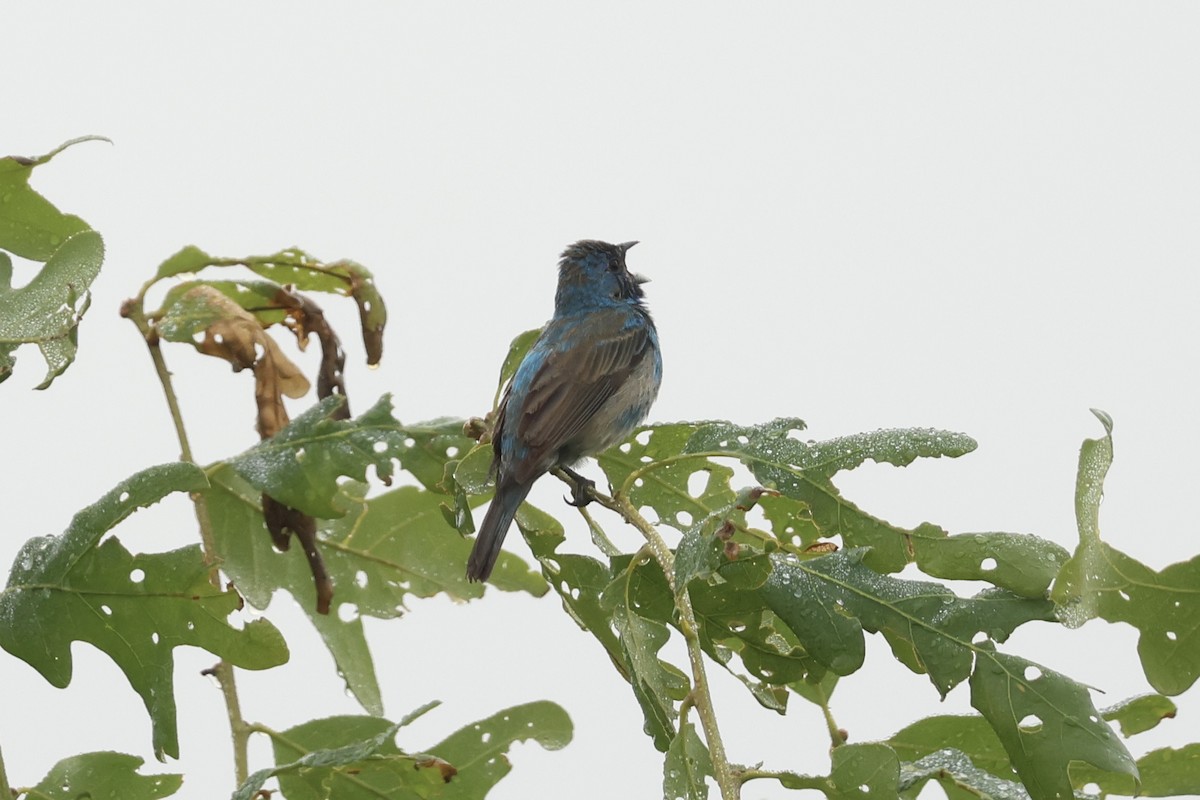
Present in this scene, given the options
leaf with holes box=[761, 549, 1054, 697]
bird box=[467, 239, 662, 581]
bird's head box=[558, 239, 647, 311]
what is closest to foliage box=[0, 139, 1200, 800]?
leaf with holes box=[761, 549, 1054, 697]

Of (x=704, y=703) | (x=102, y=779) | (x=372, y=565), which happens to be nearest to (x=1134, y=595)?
(x=704, y=703)

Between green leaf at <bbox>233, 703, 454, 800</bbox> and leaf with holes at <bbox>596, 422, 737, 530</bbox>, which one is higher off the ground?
leaf with holes at <bbox>596, 422, 737, 530</bbox>

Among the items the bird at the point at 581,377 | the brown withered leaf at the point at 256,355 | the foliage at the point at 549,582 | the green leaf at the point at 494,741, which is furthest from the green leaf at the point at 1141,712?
the brown withered leaf at the point at 256,355

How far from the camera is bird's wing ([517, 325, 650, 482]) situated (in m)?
4.32

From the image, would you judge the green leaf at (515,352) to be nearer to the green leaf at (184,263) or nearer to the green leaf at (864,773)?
the green leaf at (184,263)

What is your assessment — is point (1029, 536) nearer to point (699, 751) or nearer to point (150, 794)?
point (699, 751)

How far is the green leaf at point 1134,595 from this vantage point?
7.25ft

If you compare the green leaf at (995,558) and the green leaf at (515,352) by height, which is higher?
the green leaf at (515,352)

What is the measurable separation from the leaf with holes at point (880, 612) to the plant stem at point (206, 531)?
3.52 ft

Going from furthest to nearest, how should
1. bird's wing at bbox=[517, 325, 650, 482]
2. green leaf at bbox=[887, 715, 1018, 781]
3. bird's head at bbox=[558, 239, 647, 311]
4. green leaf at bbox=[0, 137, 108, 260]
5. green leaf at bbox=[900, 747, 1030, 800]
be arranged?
1. bird's head at bbox=[558, 239, 647, 311]
2. bird's wing at bbox=[517, 325, 650, 482]
3. green leaf at bbox=[0, 137, 108, 260]
4. green leaf at bbox=[887, 715, 1018, 781]
5. green leaf at bbox=[900, 747, 1030, 800]

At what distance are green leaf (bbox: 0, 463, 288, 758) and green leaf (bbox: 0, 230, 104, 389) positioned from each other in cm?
33

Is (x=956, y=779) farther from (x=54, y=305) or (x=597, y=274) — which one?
(x=597, y=274)

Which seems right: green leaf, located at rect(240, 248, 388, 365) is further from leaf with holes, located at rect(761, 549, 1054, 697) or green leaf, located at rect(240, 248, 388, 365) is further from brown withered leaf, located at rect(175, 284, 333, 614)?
leaf with holes, located at rect(761, 549, 1054, 697)

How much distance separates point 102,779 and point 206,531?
568 millimetres
